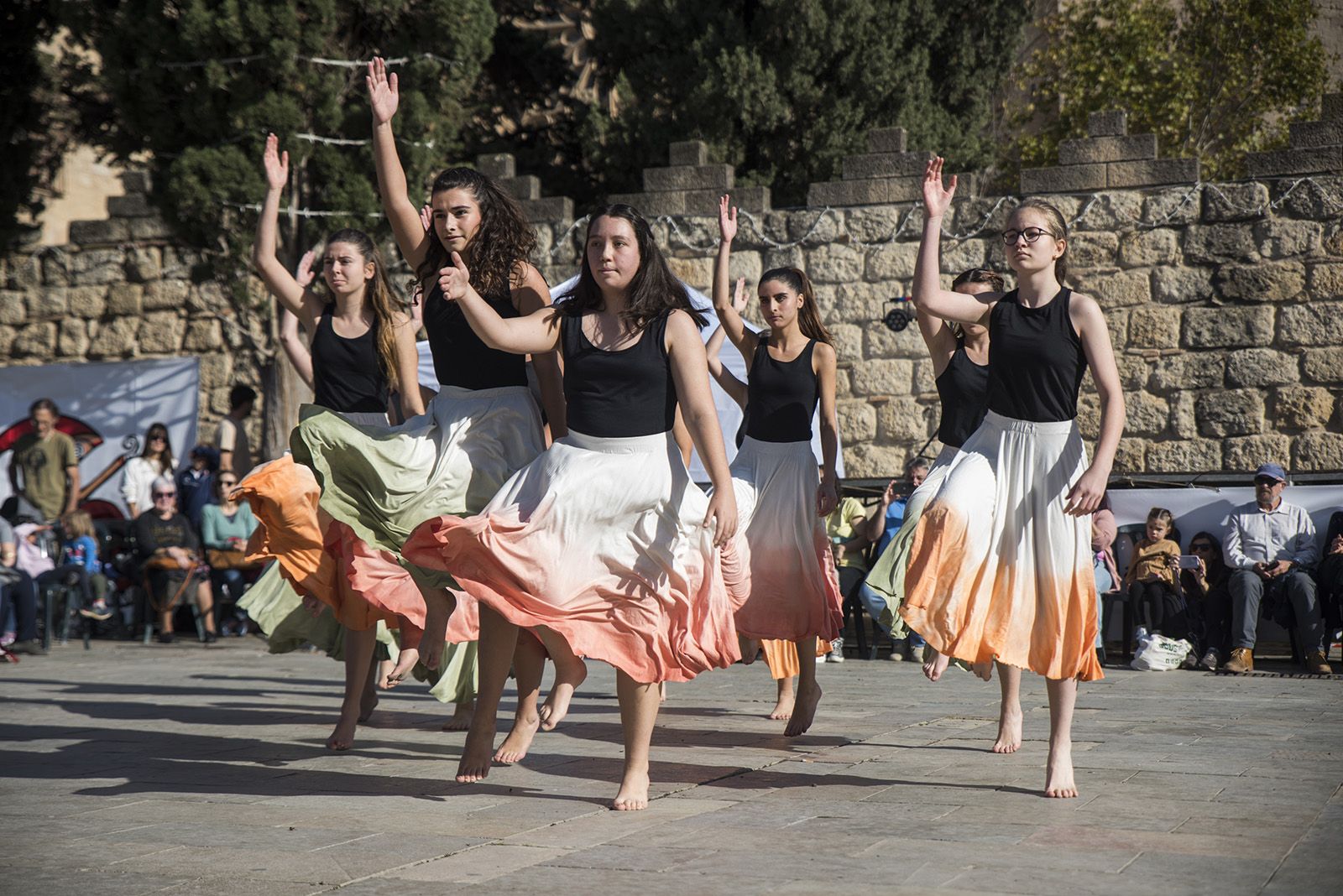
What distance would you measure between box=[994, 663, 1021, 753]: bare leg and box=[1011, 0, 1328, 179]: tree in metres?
18.0

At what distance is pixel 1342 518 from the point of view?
10.5m

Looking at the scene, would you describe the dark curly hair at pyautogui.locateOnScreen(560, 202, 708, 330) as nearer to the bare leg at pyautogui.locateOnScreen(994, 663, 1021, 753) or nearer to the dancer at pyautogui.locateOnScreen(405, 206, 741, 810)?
the dancer at pyautogui.locateOnScreen(405, 206, 741, 810)

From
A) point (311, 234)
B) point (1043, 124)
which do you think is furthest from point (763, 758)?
point (1043, 124)

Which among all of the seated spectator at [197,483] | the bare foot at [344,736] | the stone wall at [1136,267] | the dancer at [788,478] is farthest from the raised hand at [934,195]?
the seated spectator at [197,483]

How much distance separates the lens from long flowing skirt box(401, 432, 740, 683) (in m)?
4.79

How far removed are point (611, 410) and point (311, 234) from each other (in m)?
10.4

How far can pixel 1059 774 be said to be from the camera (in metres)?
5.14

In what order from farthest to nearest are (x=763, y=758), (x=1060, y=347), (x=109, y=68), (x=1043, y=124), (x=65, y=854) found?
1. (x=1043, y=124)
2. (x=109, y=68)
3. (x=763, y=758)
4. (x=1060, y=347)
5. (x=65, y=854)

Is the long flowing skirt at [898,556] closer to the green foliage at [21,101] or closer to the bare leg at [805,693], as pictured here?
the bare leg at [805,693]

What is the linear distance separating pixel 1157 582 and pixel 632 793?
6.91 m

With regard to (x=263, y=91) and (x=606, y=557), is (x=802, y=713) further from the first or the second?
(x=263, y=91)

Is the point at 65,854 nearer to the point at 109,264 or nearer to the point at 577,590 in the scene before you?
the point at 577,590

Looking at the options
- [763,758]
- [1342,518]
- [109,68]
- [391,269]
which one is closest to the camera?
[763,758]

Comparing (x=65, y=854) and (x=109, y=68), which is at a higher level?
(x=109, y=68)
